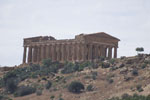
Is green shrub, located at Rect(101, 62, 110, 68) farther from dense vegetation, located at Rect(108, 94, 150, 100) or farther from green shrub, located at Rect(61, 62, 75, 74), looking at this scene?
dense vegetation, located at Rect(108, 94, 150, 100)

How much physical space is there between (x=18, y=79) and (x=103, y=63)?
2406 cm

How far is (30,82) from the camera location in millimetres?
104750

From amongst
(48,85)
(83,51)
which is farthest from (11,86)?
(83,51)

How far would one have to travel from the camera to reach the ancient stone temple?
365ft

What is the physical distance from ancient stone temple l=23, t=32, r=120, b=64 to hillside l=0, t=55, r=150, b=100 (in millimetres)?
4246

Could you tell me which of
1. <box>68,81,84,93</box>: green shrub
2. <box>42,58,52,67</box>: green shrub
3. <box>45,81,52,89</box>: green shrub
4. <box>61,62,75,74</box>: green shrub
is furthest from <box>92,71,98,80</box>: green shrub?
<box>42,58,52,67</box>: green shrub

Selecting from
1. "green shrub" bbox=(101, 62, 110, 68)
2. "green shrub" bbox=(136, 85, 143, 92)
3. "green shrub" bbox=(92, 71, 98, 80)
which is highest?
"green shrub" bbox=(101, 62, 110, 68)

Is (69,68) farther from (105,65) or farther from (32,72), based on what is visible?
(32,72)

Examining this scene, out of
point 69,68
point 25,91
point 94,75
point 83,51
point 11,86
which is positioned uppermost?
point 83,51

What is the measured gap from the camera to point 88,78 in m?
94.8

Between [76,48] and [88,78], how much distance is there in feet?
63.1

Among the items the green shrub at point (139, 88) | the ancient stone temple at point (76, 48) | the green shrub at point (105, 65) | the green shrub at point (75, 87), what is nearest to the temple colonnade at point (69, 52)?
the ancient stone temple at point (76, 48)

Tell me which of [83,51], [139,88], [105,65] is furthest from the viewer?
[83,51]

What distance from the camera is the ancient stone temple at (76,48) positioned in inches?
4380
